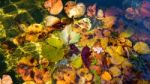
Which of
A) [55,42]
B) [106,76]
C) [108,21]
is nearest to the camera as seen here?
[106,76]

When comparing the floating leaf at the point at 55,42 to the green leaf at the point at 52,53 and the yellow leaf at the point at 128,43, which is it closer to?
the green leaf at the point at 52,53

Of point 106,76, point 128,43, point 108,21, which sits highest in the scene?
point 108,21

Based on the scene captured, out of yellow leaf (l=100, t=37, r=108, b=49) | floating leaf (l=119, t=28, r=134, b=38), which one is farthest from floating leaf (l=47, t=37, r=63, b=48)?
floating leaf (l=119, t=28, r=134, b=38)

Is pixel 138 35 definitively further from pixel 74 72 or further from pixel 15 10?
pixel 15 10

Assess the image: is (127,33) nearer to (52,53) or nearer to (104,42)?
(104,42)

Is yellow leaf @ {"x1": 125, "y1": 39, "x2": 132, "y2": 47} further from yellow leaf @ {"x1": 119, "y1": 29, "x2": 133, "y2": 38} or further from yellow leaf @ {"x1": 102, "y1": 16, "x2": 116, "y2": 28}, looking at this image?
yellow leaf @ {"x1": 102, "y1": 16, "x2": 116, "y2": 28}

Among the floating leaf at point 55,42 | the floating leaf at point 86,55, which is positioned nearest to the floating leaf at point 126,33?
the floating leaf at point 86,55

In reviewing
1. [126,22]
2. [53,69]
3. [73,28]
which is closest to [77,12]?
[73,28]

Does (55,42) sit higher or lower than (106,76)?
higher

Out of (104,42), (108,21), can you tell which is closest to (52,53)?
(104,42)
